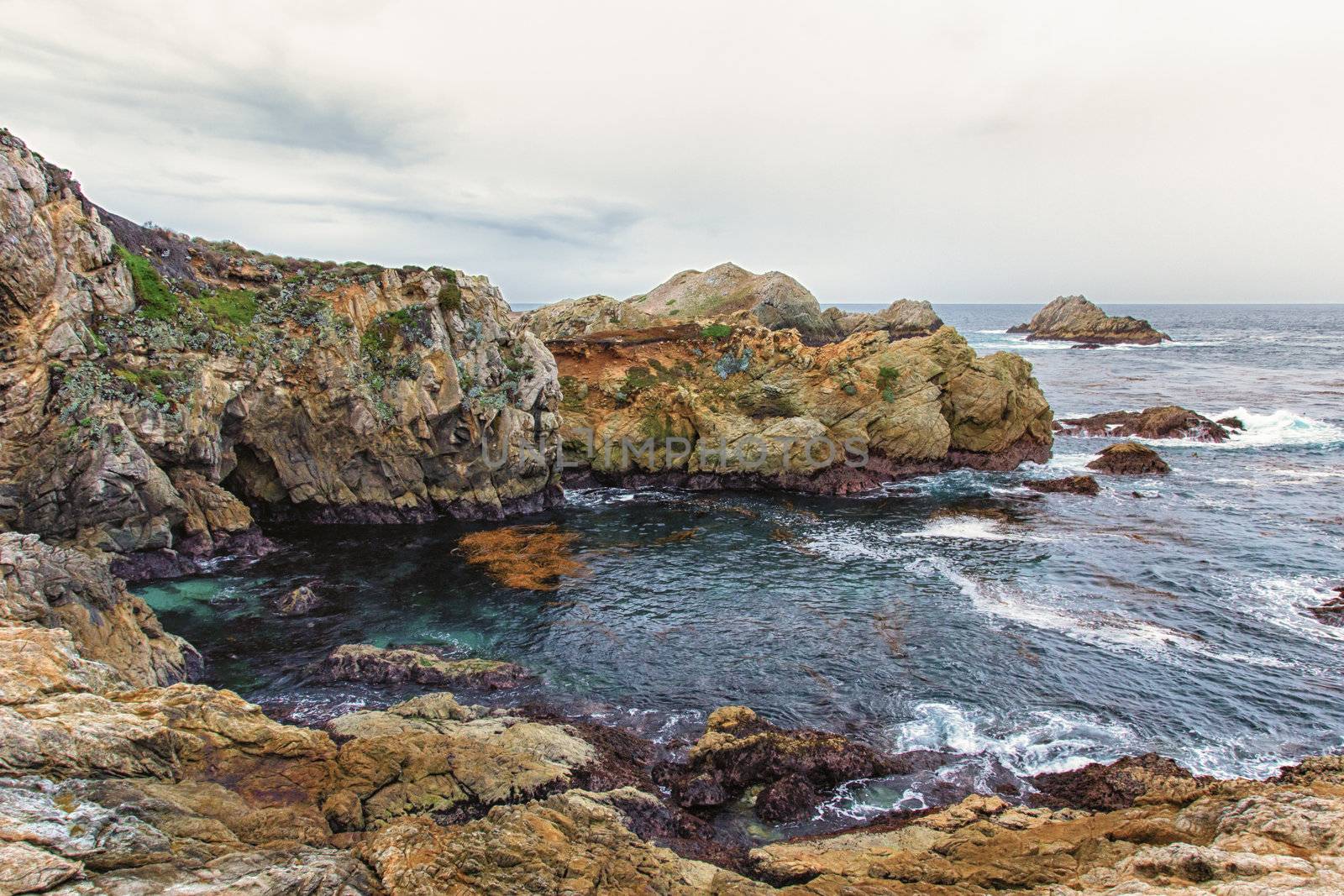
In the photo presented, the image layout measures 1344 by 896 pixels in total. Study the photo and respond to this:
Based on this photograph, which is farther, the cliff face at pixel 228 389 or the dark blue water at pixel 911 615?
the cliff face at pixel 228 389

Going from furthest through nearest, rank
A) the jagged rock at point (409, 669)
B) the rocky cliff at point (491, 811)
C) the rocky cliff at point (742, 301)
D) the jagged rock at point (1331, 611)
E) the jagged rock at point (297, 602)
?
1. the rocky cliff at point (742, 301)
2. the jagged rock at point (297, 602)
3. the jagged rock at point (1331, 611)
4. the jagged rock at point (409, 669)
5. the rocky cliff at point (491, 811)

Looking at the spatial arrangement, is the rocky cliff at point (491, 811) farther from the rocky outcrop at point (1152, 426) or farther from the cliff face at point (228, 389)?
the rocky outcrop at point (1152, 426)

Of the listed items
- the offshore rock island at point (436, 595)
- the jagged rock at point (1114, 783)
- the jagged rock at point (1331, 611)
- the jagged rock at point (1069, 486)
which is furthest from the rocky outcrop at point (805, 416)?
the jagged rock at point (1114, 783)

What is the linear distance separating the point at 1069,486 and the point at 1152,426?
2248cm

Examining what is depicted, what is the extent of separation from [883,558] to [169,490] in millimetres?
32770

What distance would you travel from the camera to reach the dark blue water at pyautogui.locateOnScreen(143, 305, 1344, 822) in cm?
2131

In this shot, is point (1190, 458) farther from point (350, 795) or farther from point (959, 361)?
point (350, 795)

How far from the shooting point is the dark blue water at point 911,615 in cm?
2131

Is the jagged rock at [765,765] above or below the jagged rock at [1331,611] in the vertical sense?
below

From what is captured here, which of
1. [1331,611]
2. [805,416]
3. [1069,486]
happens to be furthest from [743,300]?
[1331,611]

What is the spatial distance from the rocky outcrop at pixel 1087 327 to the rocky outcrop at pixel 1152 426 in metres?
93.7

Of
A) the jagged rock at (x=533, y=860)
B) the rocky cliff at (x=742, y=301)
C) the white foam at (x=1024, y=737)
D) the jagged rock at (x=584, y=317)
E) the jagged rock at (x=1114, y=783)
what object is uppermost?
the rocky cliff at (x=742, y=301)

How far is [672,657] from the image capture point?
25.4 m

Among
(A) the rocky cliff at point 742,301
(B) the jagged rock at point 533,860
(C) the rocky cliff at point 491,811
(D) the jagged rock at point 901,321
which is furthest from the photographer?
(D) the jagged rock at point 901,321
